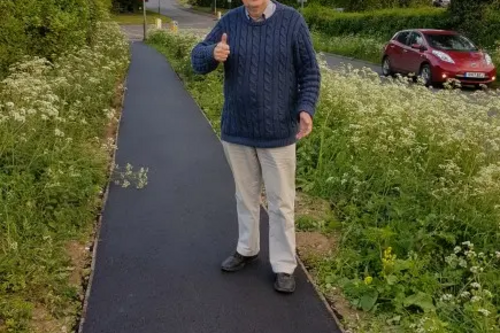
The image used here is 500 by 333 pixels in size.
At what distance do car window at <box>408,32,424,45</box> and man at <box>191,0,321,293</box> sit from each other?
1401cm

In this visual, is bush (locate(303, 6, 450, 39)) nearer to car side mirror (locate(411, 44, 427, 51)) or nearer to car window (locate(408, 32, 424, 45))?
car window (locate(408, 32, 424, 45))

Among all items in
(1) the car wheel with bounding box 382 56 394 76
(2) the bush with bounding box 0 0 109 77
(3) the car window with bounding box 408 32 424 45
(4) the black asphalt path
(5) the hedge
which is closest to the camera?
(4) the black asphalt path

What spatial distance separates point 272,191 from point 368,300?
101 centimetres

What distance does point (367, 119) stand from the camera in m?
6.41

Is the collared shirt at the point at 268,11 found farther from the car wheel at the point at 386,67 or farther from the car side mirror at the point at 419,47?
the car wheel at the point at 386,67

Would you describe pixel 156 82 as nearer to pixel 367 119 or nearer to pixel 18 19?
pixel 18 19

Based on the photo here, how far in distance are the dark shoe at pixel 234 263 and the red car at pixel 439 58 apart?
1237cm

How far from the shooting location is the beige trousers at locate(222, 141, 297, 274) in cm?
368

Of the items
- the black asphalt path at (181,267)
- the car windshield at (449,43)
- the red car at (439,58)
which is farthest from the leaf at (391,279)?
the car windshield at (449,43)

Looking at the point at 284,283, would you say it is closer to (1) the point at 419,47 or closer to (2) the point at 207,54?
(2) the point at 207,54

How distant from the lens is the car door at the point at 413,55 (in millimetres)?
16062

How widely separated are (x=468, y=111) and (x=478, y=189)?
2.36 metres

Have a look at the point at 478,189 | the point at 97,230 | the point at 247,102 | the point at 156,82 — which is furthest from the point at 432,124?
the point at 156,82

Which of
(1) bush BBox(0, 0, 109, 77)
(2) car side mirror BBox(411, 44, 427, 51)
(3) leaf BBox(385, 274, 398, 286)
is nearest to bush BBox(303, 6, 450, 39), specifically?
(2) car side mirror BBox(411, 44, 427, 51)
